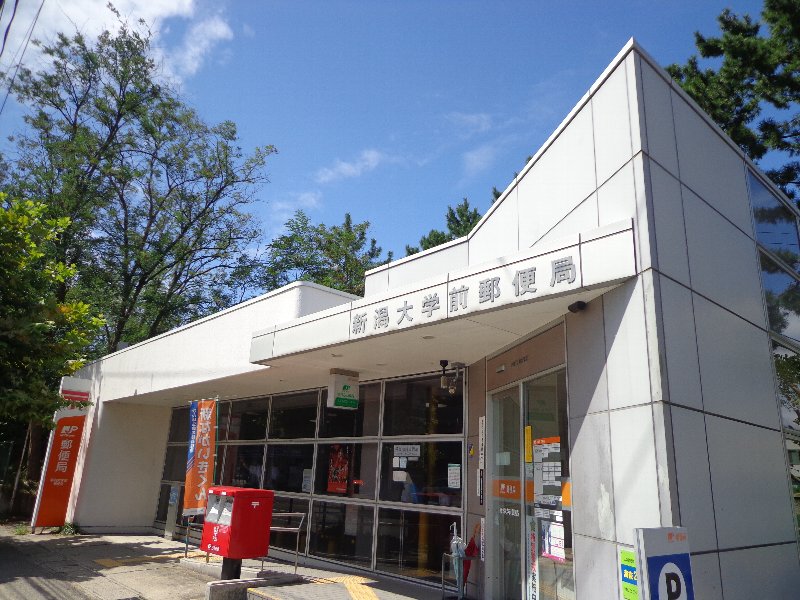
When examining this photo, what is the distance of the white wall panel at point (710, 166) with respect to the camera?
5.98m

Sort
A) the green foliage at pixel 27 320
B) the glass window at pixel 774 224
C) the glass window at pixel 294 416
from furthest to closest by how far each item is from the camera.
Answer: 1. the glass window at pixel 294 416
2. the green foliage at pixel 27 320
3. the glass window at pixel 774 224

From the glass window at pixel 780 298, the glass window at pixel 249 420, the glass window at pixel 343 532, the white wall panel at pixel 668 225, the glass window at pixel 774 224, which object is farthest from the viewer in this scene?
the glass window at pixel 249 420

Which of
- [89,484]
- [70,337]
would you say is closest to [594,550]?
[70,337]

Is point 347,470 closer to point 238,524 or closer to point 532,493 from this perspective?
point 238,524

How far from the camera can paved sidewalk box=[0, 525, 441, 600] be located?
7.84m

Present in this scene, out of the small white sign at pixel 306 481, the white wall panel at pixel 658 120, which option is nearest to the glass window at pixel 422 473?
the small white sign at pixel 306 481

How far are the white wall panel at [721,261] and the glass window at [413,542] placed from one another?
4.78 m

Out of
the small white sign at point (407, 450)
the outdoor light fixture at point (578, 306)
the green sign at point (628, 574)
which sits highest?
the outdoor light fixture at point (578, 306)

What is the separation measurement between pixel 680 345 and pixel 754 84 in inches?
440

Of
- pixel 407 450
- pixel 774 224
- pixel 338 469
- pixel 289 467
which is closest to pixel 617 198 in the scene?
pixel 774 224

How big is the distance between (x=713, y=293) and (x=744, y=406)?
1.17 metres

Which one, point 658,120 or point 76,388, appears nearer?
point 658,120

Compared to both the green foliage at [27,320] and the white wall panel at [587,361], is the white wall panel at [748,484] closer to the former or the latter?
the white wall panel at [587,361]

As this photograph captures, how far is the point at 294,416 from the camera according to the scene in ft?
39.1
